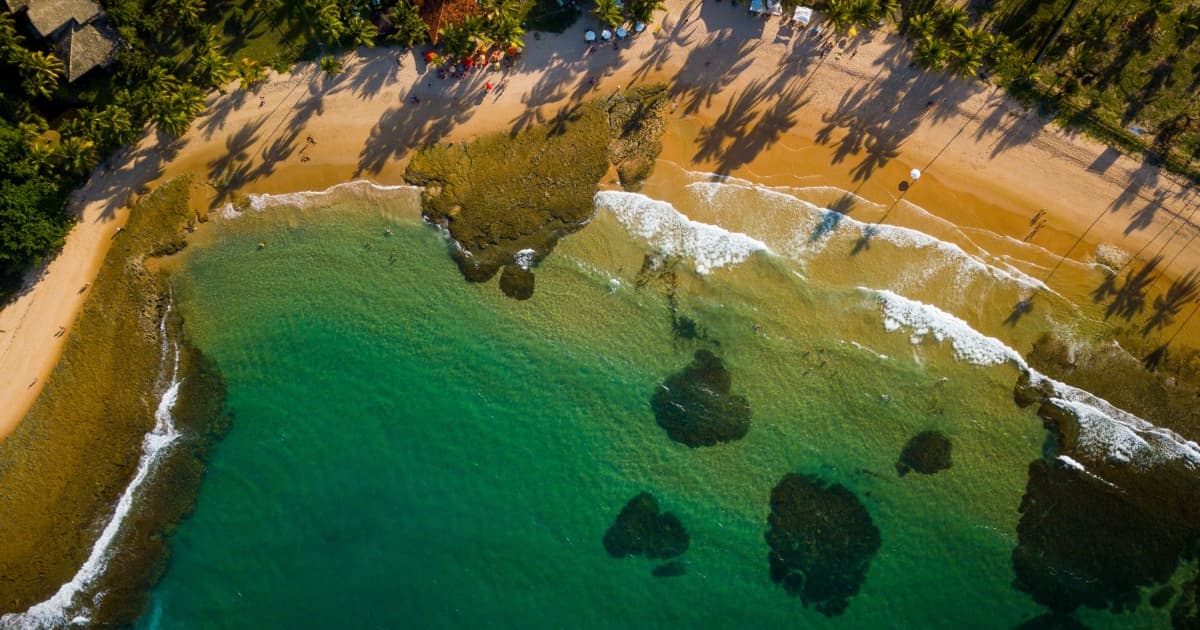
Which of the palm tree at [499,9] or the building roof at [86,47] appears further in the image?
the palm tree at [499,9]

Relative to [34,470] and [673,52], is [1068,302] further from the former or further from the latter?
[34,470]

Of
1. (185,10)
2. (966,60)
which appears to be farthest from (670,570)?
(185,10)

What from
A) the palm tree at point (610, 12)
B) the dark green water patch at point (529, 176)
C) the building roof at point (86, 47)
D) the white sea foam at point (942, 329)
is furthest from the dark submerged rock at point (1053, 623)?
the building roof at point (86, 47)

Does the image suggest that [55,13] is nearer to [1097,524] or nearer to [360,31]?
[360,31]

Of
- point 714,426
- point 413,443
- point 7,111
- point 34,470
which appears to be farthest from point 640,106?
point 34,470

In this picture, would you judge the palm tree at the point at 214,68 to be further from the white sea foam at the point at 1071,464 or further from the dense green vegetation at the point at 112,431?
the white sea foam at the point at 1071,464

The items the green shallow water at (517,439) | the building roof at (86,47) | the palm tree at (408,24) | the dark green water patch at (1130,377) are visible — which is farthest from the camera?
the green shallow water at (517,439)

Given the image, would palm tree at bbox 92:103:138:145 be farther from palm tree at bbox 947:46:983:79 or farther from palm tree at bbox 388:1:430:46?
palm tree at bbox 947:46:983:79
